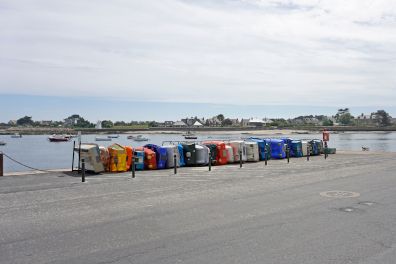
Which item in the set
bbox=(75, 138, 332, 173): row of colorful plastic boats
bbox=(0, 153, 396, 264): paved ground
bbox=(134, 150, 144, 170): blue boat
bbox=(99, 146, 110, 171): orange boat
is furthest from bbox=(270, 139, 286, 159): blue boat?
bbox=(0, 153, 396, 264): paved ground

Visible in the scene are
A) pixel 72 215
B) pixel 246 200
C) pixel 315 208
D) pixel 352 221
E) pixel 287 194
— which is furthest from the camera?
pixel 287 194

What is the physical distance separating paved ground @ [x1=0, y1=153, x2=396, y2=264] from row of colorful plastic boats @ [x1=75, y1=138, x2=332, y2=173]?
4.09m

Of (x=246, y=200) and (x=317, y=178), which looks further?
(x=317, y=178)

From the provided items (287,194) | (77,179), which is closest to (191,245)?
(287,194)

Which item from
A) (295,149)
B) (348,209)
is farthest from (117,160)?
(295,149)

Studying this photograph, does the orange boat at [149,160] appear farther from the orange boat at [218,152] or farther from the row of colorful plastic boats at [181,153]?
the orange boat at [218,152]

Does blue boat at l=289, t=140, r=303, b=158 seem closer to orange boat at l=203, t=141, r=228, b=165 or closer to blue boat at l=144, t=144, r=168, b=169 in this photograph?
orange boat at l=203, t=141, r=228, b=165

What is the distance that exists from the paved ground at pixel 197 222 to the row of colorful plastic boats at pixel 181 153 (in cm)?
409

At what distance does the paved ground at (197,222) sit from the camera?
7090mm

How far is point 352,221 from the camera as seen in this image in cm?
948

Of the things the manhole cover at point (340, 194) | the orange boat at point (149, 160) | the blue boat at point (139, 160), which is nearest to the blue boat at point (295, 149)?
the orange boat at point (149, 160)

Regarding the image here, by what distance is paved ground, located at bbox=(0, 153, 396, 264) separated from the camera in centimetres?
709

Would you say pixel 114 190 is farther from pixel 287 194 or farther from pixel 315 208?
pixel 315 208

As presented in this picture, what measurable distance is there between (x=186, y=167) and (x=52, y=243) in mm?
16258
